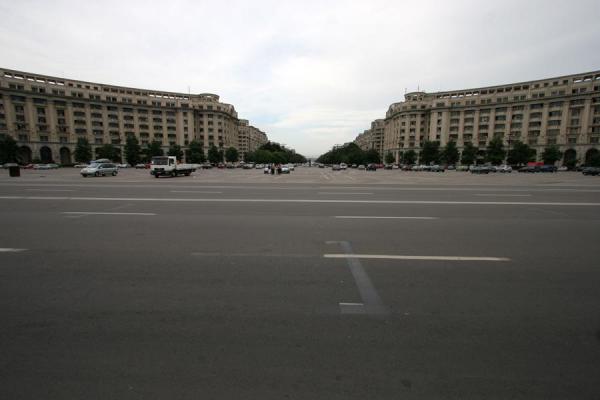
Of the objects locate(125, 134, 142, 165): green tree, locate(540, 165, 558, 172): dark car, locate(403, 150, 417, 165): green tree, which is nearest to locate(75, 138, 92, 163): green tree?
locate(125, 134, 142, 165): green tree

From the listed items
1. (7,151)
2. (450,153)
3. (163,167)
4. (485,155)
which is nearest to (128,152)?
(7,151)

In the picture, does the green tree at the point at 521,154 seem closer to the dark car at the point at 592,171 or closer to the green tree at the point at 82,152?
the dark car at the point at 592,171

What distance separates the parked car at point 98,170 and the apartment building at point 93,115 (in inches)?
2715

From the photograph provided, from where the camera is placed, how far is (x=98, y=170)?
31281 mm

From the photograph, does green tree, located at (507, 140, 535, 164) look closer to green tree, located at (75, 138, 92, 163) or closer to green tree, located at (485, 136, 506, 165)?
green tree, located at (485, 136, 506, 165)

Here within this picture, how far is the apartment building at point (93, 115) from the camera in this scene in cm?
8412

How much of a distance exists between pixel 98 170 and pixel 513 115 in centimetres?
12082

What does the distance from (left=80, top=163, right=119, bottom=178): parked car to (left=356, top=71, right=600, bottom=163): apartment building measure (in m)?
114

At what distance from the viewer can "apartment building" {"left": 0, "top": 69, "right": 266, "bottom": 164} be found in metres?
84.1

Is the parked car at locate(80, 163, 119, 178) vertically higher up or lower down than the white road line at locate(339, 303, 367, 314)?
higher up

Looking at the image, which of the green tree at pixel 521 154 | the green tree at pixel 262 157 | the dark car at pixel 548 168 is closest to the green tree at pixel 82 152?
the green tree at pixel 262 157

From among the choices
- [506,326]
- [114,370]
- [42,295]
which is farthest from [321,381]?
[42,295]

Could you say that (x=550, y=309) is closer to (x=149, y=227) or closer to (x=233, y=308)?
(x=233, y=308)

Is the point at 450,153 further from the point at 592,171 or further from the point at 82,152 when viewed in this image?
the point at 82,152
